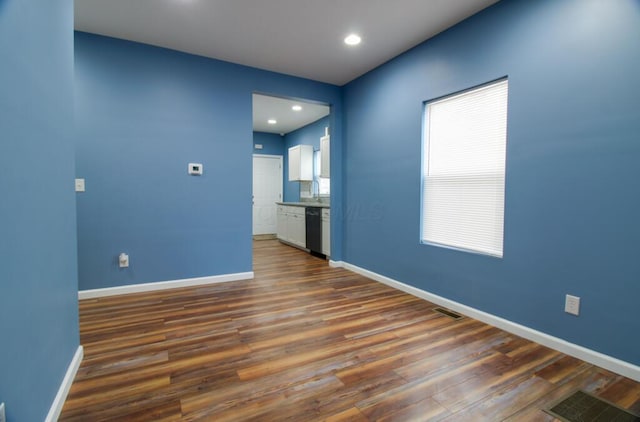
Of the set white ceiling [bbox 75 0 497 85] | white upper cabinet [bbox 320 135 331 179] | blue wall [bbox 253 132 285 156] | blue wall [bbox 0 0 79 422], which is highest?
white ceiling [bbox 75 0 497 85]

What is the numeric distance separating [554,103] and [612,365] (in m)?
1.81

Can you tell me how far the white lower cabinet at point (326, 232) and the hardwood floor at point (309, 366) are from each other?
1981 mm

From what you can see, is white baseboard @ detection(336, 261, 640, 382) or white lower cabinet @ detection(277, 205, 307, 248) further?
white lower cabinet @ detection(277, 205, 307, 248)

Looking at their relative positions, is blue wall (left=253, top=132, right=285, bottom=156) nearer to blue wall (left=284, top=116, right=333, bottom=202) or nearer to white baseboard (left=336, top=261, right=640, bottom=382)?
blue wall (left=284, top=116, right=333, bottom=202)

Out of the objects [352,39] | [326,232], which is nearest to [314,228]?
[326,232]

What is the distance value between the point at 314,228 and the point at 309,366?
12.0 feet

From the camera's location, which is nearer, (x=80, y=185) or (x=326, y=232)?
(x=80, y=185)

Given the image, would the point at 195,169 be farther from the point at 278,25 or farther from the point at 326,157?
the point at 326,157

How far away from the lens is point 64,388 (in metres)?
1.65

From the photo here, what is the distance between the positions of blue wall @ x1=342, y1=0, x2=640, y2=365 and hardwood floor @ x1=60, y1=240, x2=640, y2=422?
31cm

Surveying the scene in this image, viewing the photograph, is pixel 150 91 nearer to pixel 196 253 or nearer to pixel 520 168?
pixel 196 253

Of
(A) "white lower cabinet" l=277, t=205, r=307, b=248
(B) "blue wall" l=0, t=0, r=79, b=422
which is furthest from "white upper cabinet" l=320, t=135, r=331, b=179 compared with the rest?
(B) "blue wall" l=0, t=0, r=79, b=422

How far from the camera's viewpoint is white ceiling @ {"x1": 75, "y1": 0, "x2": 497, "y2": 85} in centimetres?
271

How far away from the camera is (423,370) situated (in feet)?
6.52
